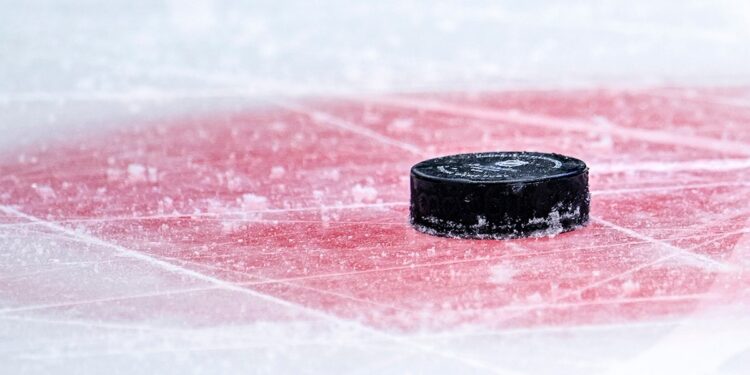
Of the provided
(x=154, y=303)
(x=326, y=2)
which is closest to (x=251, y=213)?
(x=154, y=303)

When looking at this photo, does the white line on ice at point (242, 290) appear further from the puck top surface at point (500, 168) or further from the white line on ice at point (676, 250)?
the white line on ice at point (676, 250)

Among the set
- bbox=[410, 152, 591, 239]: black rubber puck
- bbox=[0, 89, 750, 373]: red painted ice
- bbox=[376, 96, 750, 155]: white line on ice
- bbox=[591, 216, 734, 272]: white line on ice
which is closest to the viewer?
bbox=[0, 89, 750, 373]: red painted ice

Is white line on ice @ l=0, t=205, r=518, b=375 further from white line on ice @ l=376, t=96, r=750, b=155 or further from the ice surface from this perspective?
white line on ice @ l=376, t=96, r=750, b=155

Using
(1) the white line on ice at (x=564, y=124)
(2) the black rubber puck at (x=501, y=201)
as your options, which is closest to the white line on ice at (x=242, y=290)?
(2) the black rubber puck at (x=501, y=201)

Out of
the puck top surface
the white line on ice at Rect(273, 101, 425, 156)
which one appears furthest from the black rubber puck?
the white line on ice at Rect(273, 101, 425, 156)

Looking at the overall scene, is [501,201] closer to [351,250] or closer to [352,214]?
[351,250]

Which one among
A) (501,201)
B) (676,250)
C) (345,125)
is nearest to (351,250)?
(501,201)

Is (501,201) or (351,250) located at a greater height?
(501,201)

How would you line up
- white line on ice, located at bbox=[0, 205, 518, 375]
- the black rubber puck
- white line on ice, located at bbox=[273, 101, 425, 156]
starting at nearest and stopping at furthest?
white line on ice, located at bbox=[0, 205, 518, 375], the black rubber puck, white line on ice, located at bbox=[273, 101, 425, 156]

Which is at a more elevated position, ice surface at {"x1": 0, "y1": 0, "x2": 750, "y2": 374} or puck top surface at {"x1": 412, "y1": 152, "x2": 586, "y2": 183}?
puck top surface at {"x1": 412, "y1": 152, "x2": 586, "y2": 183}
